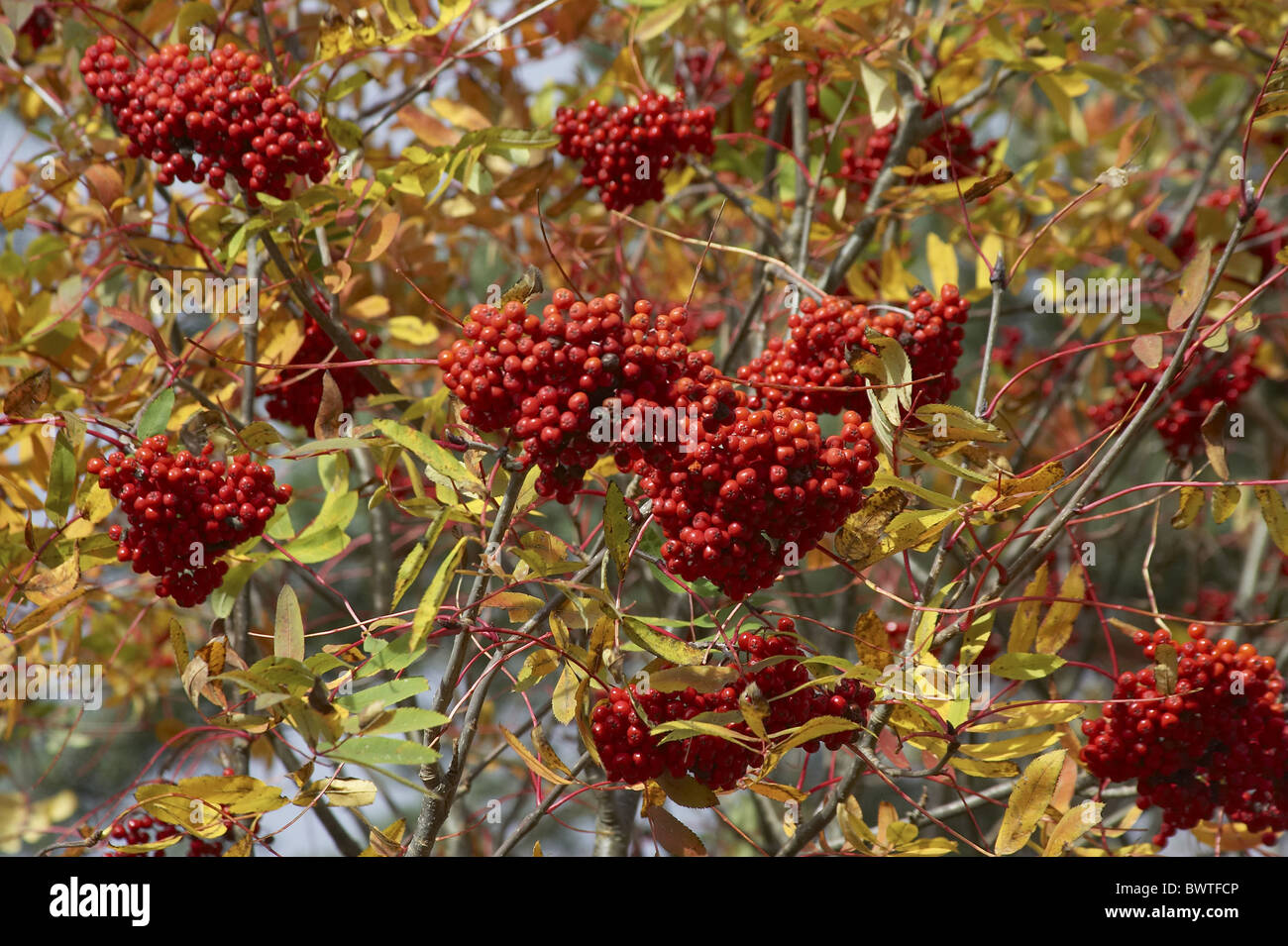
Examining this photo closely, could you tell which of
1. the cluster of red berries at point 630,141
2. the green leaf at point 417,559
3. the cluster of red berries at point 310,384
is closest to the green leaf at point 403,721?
the green leaf at point 417,559

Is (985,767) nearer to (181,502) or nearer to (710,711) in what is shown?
(710,711)

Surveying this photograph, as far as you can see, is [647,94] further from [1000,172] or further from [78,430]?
[78,430]

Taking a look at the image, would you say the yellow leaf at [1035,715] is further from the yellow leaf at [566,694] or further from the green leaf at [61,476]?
the green leaf at [61,476]

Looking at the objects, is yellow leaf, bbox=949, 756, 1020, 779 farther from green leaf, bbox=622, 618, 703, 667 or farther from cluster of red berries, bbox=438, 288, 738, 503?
cluster of red berries, bbox=438, 288, 738, 503

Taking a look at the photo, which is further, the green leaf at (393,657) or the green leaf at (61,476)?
the green leaf at (61,476)

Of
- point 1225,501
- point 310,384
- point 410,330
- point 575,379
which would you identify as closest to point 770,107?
point 410,330

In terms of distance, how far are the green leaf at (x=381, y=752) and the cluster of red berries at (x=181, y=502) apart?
0.33 m

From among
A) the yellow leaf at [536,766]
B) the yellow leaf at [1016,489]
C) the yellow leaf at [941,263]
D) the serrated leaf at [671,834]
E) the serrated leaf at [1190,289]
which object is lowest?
the serrated leaf at [671,834]

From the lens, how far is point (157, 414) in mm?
1425

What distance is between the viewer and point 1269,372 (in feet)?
8.25

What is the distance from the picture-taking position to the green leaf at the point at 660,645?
1.18 metres

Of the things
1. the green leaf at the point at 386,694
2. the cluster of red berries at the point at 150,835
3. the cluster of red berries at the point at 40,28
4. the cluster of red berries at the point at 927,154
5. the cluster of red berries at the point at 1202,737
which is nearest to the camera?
the green leaf at the point at 386,694

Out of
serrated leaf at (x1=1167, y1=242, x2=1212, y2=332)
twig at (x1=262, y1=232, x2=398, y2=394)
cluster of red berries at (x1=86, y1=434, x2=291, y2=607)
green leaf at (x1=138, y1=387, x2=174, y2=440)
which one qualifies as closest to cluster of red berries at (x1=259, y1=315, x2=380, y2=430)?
twig at (x1=262, y1=232, x2=398, y2=394)

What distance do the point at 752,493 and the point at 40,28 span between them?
78.4 inches
